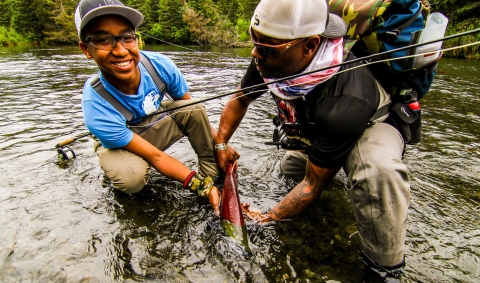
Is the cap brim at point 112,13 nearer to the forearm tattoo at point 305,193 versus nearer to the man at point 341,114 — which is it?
the man at point 341,114

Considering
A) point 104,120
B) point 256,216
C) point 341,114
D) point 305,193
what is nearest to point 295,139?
point 305,193

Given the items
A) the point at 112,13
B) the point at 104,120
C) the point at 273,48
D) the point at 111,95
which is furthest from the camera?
the point at 111,95

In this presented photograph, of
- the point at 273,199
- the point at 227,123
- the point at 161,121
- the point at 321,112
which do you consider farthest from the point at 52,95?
the point at 321,112

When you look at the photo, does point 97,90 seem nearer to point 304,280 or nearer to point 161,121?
point 161,121

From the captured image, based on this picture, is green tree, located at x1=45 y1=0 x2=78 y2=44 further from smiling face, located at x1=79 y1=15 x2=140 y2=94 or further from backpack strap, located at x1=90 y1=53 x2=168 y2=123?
smiling face, located at x1=79 y1=15 x2=140 y2=94

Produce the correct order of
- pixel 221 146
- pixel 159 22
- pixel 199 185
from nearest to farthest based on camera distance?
1. pixel 199 185
2. pixel 221 146
3. pixel 159 22

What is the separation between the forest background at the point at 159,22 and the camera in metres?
35.2

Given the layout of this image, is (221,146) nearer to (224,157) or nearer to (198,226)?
(224,157)

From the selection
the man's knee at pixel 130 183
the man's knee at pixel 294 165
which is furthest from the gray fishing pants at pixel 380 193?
the man's knee at pixel 130 183

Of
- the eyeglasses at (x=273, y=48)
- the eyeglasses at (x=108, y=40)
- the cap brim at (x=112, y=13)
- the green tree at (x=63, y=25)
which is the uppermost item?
the cap brim at (x=112, y=13)

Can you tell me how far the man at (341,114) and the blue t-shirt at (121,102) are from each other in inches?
55.6

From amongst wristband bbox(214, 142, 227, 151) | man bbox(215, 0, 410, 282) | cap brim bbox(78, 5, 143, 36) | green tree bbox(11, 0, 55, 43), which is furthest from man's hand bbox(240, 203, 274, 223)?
green tree bbox(11, 0, 55, 43)

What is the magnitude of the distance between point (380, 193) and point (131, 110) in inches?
91.4

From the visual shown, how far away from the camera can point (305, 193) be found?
7.41 ft
